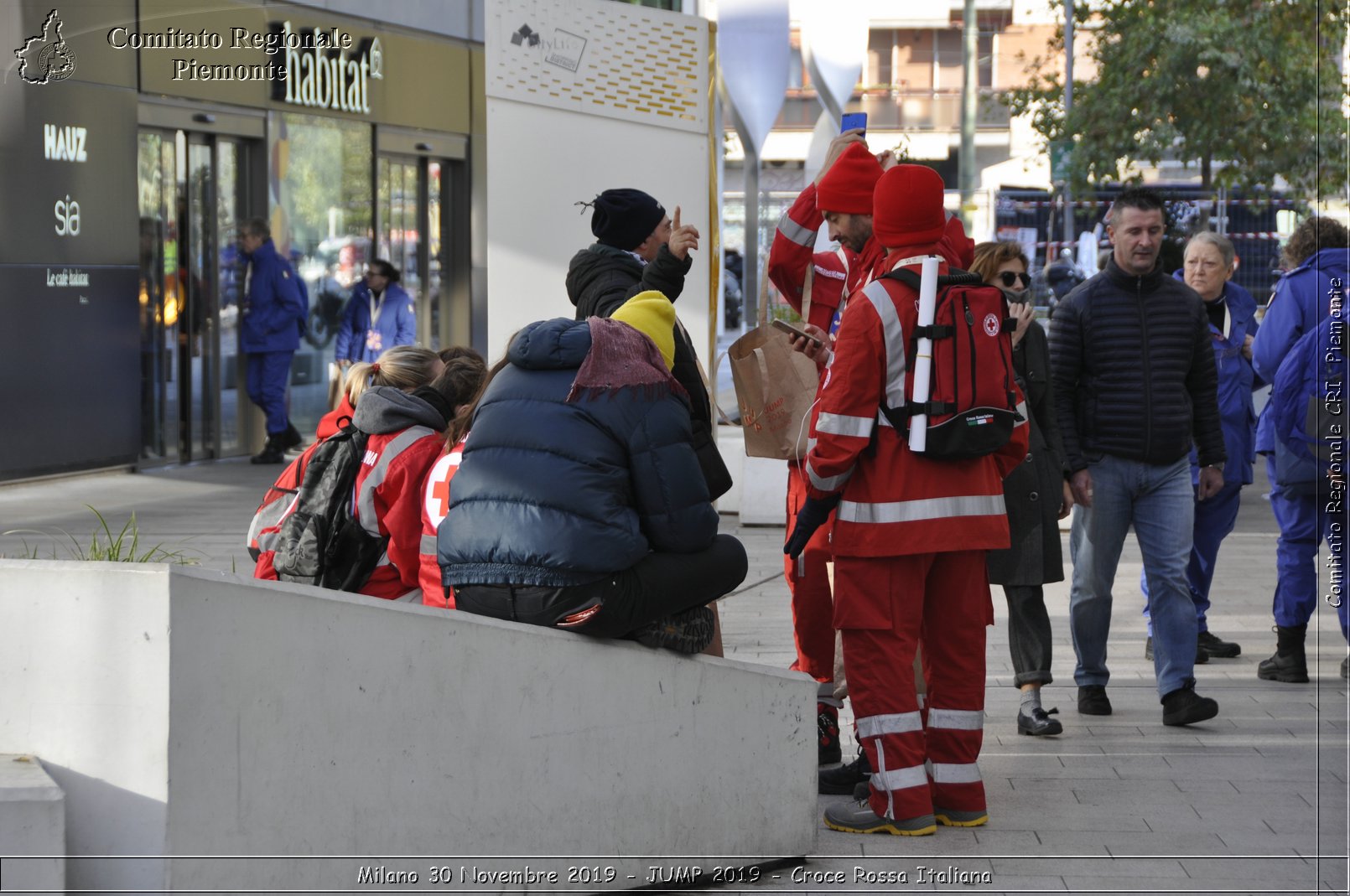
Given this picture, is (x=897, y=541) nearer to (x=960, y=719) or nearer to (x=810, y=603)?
(x=960, y=719)

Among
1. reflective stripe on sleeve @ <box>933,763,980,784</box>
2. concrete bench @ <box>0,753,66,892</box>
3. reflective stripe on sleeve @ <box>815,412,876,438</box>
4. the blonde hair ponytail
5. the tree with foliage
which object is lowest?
reflective stripe on sleeve @ <box>933,763,980,784</box>

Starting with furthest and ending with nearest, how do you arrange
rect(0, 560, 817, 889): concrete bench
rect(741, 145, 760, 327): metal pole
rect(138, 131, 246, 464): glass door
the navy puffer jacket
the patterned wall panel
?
rect(741, 145, 760, 327): metal pole → rect(138, 131, 246, 464): glass door → the patterned wall panel → the navy puffer jacket → rect(0, 560, 817, 889): concrete bench

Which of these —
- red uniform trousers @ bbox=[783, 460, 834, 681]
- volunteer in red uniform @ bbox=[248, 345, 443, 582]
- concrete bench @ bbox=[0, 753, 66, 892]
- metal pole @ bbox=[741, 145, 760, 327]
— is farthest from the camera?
metal pole @ bbox=[741, 145, 760, 327]

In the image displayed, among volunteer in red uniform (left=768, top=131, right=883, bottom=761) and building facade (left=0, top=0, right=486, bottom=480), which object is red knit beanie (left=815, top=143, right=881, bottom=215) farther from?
building facade (left=0, top=0, right=486, bottom=480)

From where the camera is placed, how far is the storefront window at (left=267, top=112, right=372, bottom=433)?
51.9 ft

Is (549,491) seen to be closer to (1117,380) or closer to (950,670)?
(950,670)

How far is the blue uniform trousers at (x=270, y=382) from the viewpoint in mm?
14703

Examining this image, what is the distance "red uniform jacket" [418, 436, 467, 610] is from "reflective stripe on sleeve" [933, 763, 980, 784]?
159cm

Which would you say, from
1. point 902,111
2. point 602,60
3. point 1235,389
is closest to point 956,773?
point 1235,389

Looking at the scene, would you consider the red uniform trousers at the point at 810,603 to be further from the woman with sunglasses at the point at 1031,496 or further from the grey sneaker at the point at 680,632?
the grey sneaker at the point at 680,632

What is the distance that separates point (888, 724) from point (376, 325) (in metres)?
10.5

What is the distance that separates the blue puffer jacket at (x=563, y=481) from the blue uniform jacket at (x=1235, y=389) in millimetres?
4247

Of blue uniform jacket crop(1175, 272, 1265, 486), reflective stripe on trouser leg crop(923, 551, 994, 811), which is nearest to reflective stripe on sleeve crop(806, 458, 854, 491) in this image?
reflective stripe on trouser leg crop(923, 551, 994, 811)

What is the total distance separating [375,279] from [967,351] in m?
10.5
